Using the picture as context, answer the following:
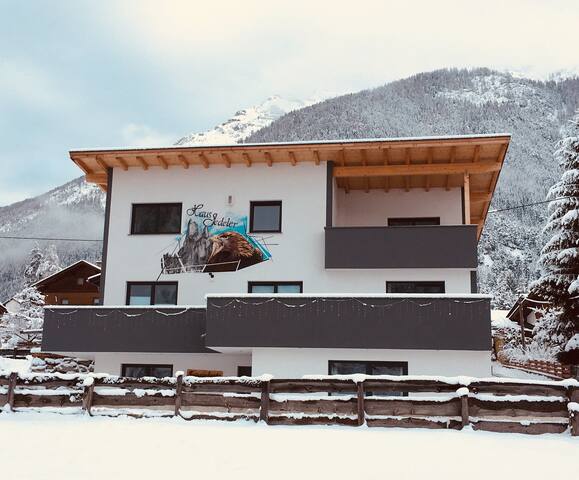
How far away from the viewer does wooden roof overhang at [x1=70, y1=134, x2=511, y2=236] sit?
19.9 metres

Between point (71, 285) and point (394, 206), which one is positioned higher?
point (71, 285)

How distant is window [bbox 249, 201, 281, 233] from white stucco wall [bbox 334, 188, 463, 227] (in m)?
2.16

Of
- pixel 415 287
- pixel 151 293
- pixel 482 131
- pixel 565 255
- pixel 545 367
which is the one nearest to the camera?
pixel 415 287

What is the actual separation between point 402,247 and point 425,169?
265 cm

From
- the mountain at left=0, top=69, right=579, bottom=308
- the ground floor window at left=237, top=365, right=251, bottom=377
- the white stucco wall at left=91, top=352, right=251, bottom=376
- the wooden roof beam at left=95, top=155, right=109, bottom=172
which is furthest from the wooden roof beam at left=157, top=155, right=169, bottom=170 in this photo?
the mountain at left=0, top=69, right=579, bottom=308

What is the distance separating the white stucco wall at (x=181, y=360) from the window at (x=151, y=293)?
161 centimetres

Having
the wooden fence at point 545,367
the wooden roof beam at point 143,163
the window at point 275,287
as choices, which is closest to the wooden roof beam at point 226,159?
the wooden roof beam at point 143,163

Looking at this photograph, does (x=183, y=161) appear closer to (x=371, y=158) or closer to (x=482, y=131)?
(x=371, y=158)

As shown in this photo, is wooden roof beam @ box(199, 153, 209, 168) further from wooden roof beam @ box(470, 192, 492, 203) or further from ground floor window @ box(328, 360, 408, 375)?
wooden roof beam @ box(470, 192, 492, 203)

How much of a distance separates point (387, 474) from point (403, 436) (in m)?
3.19

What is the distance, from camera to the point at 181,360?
20781mm

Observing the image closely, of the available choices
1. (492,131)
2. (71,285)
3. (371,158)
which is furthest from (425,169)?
(492,131)

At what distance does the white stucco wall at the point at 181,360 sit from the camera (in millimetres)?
20641

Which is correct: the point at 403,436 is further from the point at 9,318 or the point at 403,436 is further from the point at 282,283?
the point at 9,318
